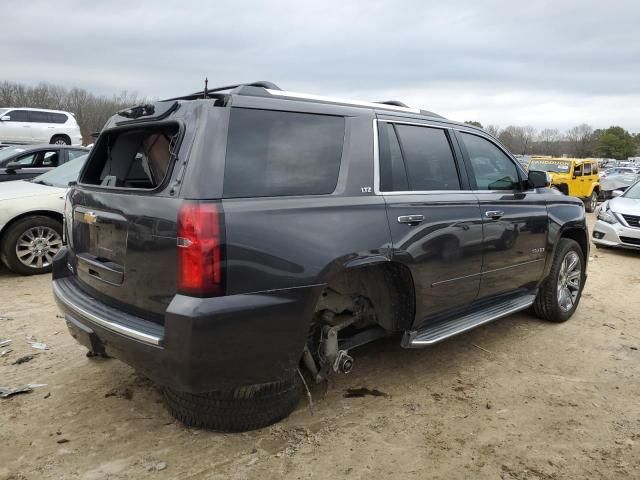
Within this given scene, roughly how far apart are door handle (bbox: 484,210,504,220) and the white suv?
20.0m

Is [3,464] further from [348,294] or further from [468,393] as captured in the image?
[468,393]

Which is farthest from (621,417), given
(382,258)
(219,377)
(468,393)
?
(219,377)

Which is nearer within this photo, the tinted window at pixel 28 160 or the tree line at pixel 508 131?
the tinted window at pixel 28 160

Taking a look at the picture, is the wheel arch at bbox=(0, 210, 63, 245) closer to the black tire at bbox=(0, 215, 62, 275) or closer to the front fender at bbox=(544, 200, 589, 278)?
the black tire at bbox=(0, 215, 62, 275)

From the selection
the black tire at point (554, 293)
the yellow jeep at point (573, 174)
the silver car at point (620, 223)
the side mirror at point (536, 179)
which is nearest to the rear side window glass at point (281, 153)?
the side mirror at point (536, 179)

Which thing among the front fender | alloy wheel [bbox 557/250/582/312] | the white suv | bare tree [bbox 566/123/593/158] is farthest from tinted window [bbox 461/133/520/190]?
bare tree [bbox 566/123/593/158]

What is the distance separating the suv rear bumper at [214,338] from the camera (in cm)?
229

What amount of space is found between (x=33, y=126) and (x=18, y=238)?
16.7 meters

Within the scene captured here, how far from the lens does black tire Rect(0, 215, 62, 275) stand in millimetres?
6059

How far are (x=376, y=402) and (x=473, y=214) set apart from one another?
153cm

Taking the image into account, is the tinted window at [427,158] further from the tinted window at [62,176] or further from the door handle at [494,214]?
the tinted window at [62,176]

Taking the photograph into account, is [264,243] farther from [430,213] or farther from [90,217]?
[430,213]

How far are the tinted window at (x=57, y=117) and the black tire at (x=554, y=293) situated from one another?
2110 centimetres

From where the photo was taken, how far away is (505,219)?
13.1ft
